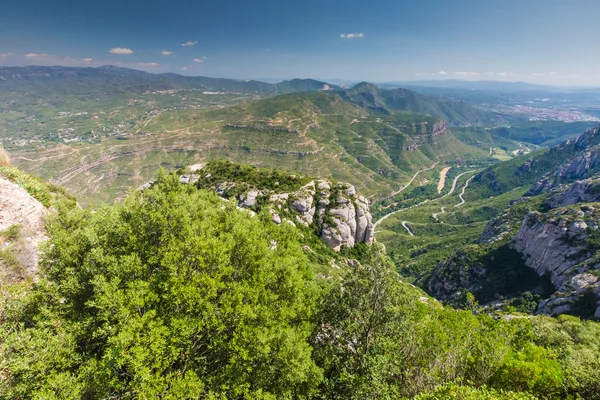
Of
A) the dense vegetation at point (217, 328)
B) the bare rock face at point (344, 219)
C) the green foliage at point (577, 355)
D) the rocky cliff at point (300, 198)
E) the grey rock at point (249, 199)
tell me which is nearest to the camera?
the dense vegetation at point (217, 328)

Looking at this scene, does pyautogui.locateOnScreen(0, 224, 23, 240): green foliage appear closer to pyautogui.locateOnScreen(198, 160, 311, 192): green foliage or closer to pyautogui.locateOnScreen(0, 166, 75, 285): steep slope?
pyautogui.locateOnScreen(0, 166, 75, 285): steep slope

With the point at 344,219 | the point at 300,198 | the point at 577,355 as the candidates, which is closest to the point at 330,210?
the point at 344,219

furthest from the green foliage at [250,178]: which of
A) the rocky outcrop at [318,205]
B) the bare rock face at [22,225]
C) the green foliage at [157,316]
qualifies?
the green foliage at [157,316]

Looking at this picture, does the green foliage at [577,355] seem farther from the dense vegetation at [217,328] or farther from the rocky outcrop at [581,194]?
the rocky outcrop at [581,194]

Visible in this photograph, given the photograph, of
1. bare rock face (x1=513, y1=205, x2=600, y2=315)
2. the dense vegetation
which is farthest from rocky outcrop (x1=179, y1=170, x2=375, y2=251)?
bare rock face (x1=513, y1=205, x2=600, y2=315)

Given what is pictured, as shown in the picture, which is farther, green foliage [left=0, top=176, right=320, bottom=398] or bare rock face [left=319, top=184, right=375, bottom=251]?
bare rock face [left=319, top=184, right=375, bottom=251]

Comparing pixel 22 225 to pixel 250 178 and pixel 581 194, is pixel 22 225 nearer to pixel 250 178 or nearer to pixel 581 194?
pixel 250 178
